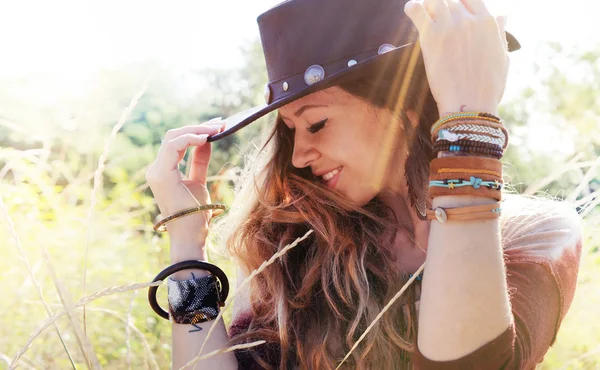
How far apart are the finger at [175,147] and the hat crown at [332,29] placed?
1.43 ft

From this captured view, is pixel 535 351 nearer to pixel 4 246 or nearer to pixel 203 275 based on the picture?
pixel 203 275

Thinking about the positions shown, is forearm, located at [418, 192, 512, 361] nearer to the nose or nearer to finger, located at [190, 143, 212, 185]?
the nose

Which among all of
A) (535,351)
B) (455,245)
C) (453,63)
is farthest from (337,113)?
(535,351)

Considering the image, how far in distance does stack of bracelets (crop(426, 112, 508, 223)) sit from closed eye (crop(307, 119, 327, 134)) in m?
0.67

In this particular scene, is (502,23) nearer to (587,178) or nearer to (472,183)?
(472,183)

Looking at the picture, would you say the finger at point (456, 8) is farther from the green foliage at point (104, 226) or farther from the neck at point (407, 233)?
the neck at point (407, 233)

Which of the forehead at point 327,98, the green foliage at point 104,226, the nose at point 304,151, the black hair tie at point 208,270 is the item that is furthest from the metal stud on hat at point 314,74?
the black hair tie at point 208,270

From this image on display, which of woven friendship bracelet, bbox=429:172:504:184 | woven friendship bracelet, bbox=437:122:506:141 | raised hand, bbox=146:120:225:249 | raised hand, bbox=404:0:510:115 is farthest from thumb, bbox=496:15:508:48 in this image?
raised hand, bbox=146:120:225:249

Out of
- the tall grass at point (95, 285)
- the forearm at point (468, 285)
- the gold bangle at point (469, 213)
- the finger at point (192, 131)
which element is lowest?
the tall grass at point (95, 285)

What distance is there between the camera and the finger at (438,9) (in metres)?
1.43

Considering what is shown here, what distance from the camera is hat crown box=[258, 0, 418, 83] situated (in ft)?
6.00

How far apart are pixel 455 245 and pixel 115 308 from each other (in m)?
2.42

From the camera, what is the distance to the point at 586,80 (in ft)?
19.1

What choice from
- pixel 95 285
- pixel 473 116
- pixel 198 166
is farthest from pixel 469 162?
pixel 95 285
